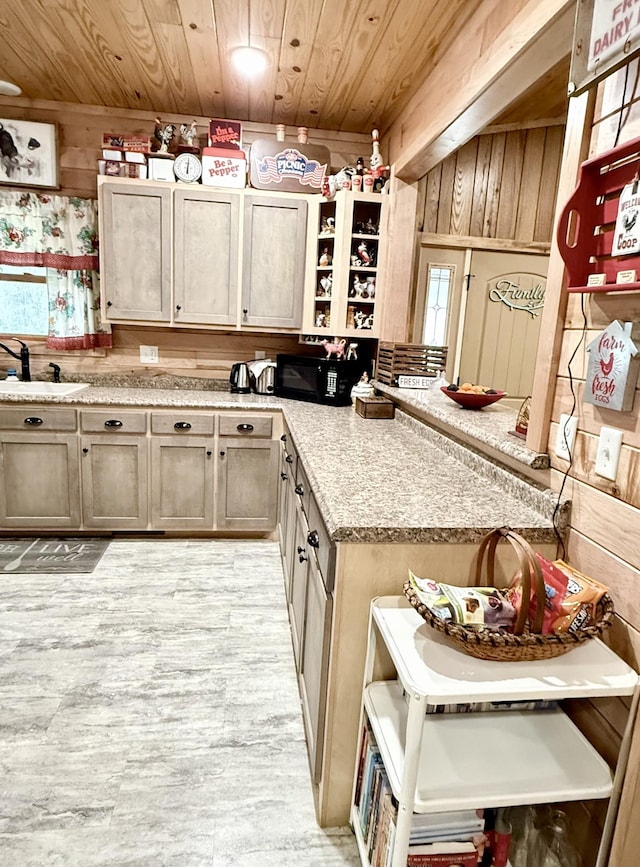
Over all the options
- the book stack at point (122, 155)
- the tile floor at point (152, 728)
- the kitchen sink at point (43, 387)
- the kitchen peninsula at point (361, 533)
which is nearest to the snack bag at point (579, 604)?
the kitchen peninsula at point (361, 533)

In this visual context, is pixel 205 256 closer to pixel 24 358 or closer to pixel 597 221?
pixel 24 358

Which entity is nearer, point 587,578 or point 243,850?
point 587,578

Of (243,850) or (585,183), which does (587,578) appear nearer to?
(585,183)

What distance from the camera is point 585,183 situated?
1253mm

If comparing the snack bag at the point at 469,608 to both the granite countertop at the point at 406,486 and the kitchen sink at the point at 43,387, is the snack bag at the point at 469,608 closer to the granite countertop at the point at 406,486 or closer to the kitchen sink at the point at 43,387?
the granite countertop at the point at 406,486

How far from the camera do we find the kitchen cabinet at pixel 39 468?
3.09m

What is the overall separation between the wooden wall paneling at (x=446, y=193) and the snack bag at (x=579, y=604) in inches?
110

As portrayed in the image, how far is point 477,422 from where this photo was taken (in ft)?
6.68

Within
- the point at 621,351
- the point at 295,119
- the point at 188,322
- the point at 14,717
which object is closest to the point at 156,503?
the point at 188,322

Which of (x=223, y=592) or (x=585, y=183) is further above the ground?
(x=585, y=183)

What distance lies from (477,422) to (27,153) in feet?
10.3

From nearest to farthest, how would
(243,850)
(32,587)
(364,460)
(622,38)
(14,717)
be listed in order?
1. (622,38)
2. (243,850)
3. (14,717)
4. (364,460)
5. (32,587)

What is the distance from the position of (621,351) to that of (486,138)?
282 centimetres

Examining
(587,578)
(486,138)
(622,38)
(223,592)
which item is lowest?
(223,592)
